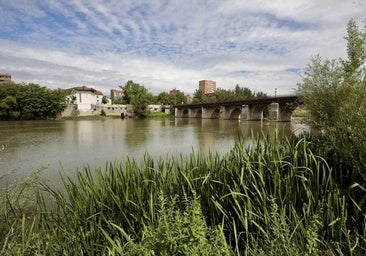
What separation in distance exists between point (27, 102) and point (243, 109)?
53767mm

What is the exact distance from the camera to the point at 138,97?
79250 millimetres

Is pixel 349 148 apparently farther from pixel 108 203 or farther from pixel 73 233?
pixel 73 233

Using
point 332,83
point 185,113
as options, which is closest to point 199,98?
point 185,113

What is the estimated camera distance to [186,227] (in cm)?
229

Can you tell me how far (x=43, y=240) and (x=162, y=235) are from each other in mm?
1982

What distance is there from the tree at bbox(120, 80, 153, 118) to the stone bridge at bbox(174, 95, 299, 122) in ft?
41.3

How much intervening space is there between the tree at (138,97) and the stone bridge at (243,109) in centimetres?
1257

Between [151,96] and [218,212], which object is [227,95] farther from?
[218,212]

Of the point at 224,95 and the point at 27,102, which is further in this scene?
the point at 224,95

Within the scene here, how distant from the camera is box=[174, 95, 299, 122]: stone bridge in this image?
166 feet

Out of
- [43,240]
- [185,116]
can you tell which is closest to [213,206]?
[43,240]

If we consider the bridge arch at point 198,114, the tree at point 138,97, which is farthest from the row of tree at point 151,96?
the bridge arch at point 198,114

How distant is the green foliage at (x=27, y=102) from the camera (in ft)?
192

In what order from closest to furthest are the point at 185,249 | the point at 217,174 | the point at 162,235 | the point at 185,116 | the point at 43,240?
1. the point at 185,249
2. the point at 162,235
3. the point at 43,240
4. the point at 217,174
5. the point at 185,116
